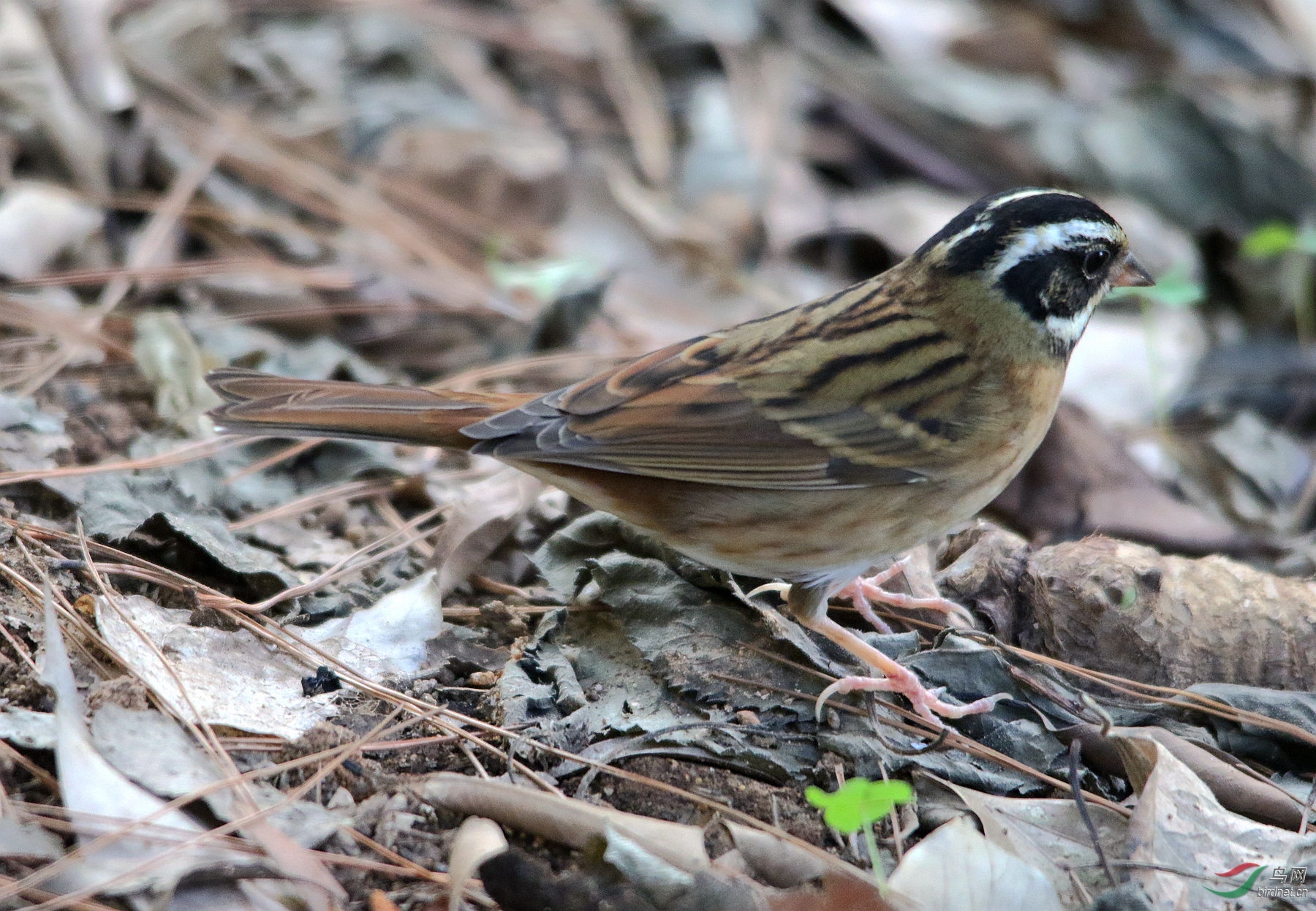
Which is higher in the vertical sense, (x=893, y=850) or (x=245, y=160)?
(x=245, y=160)

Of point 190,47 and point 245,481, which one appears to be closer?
point 245,481

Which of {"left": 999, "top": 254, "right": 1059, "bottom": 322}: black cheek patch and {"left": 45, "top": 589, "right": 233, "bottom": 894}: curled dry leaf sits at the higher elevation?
{"left": 999, "top": 254, "right": 1059, "bottom": 322}: black cheek patch

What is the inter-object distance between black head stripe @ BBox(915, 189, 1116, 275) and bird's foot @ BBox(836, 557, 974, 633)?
98cm

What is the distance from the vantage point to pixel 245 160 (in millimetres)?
5895

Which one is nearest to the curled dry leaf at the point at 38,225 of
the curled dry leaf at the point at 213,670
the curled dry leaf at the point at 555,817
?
the curled dry leaf at the point at 213,670

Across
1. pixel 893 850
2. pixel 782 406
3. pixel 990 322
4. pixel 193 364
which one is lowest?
pixel 893 850

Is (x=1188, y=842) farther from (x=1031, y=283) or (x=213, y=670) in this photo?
(x=213, y=670)

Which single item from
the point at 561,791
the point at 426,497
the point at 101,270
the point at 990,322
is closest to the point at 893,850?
the point at 561,791

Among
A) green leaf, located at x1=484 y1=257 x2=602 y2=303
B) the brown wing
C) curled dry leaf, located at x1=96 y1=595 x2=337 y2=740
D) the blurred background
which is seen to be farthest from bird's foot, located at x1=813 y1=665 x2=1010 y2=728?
green leaf, located at x1=484 y1=257 x2=602 y2=303

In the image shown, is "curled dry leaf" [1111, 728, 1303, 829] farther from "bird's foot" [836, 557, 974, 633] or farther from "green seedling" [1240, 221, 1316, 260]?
"green seedling" [1240, 221, 1316, 260]

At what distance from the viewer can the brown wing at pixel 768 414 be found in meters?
3.54

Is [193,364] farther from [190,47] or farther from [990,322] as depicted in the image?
[990,322]

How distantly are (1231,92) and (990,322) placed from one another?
559 centimetres

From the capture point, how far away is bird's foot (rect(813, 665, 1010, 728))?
131 inches
